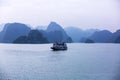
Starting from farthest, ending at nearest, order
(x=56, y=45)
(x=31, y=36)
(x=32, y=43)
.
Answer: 1. (x=32, y=43)
2. (x=31, y=36)
3. (x=56, y=45)

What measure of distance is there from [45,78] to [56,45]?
1818 centimetres

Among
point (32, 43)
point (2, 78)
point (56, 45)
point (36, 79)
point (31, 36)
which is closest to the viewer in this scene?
point (2, 78)

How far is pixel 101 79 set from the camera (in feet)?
25.0

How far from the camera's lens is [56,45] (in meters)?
25.9

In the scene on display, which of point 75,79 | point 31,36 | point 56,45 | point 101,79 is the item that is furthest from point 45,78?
point 31,36

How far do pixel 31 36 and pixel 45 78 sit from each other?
37483 mm

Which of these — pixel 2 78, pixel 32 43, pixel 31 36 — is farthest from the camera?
pixel 32 43

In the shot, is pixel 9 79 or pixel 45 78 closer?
pixel 9 79

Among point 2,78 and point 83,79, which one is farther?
point 83,79

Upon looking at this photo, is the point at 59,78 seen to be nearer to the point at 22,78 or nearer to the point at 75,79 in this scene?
the point at 75,79

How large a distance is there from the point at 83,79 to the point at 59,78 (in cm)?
75

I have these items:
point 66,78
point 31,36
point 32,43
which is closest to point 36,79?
point 66,78

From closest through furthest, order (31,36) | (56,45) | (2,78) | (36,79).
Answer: (2,78), (36,79), (56,45), (31,36)

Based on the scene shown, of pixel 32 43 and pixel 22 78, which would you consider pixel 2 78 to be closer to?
pixel 22 78
